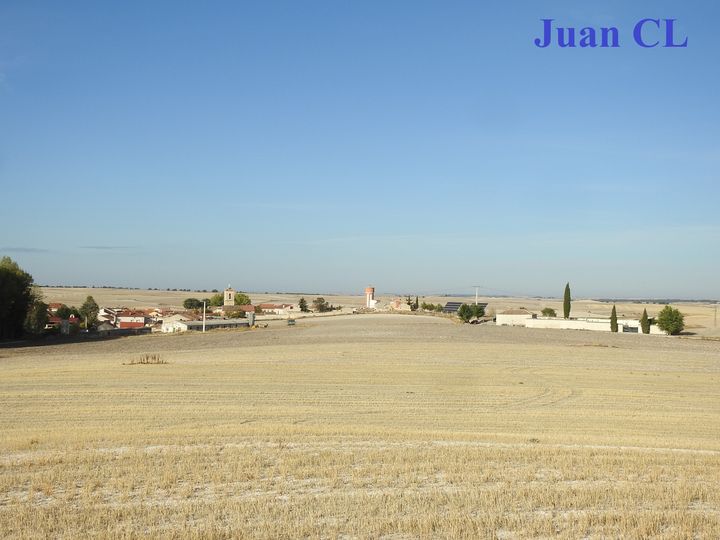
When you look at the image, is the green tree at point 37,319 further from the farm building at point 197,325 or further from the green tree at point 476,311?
the green tree at point 476,311

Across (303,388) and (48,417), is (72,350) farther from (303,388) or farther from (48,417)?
(48,417)

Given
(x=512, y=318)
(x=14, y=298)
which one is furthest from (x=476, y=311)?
(x=14, y=298)

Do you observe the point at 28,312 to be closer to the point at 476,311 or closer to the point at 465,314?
the point at 465,314

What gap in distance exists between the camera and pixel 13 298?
68.1 meters

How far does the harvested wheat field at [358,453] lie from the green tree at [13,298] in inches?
1359

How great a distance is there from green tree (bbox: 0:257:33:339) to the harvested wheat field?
3452 centimetres

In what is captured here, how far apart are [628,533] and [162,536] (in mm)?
6128

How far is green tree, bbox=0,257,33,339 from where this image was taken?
219ft

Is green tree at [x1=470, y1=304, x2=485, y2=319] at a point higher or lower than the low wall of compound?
higher

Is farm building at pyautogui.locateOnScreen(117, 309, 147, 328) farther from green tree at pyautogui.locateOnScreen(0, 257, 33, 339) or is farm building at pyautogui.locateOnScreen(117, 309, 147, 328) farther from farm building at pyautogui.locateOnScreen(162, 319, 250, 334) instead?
green tree at pyautogui.locateOnScreen(0, 257, 33, 339)

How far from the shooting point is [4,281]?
220ft

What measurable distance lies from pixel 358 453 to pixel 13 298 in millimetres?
62708

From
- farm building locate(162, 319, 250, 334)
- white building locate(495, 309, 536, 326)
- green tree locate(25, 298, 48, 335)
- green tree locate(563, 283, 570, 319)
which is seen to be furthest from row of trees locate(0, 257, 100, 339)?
green tree locate(563, 283, 570, 319)

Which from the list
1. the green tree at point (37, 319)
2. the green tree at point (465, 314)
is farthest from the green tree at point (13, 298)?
the green tree at point (465, 314)
